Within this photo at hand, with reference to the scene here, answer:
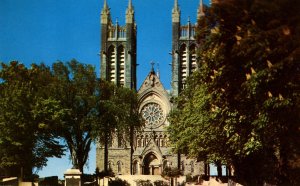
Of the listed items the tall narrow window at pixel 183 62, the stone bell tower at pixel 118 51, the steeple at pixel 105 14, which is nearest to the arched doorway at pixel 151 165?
the stone bell tower at pixel 118 51

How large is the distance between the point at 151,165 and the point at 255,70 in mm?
54686

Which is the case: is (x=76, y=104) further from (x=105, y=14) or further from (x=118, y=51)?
(x=105, y=14)

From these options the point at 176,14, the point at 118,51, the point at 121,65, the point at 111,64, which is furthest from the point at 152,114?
the point at 176,14

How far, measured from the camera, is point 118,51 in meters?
76.5

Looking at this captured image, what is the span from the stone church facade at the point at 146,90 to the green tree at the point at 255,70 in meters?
47.4

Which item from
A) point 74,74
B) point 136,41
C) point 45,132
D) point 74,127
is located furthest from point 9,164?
point 136,41

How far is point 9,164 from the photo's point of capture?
39250 millimetres

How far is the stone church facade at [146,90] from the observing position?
2808 inches

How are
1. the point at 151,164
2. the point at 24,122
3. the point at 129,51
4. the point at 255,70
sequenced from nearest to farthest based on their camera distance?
1. the point at 255,70
2. the point at 24,122
3. the point at 151,164
4. the point at 129,51

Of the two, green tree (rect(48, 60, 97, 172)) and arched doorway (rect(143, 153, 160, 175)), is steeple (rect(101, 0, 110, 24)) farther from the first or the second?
green tree (rect(48, 60, 97, 172))

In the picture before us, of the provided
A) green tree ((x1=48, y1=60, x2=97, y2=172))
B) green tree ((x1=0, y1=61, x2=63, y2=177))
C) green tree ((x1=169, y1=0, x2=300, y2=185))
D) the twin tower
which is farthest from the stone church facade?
green tree ((x1=169, y1=0, x2=300, y2=185))

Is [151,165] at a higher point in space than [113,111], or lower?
lower

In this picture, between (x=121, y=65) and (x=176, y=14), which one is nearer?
(x=121, y=65)

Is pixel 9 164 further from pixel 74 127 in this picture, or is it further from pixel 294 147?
pixel 294 147
